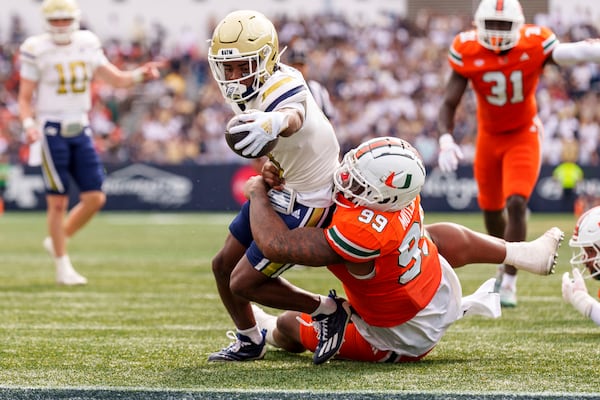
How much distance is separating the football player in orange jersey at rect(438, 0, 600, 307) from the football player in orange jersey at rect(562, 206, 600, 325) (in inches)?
69.8

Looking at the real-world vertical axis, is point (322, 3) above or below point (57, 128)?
below

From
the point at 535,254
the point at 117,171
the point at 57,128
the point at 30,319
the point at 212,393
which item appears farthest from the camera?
the point at 117,171

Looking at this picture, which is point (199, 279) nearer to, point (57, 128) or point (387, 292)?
point (57, 128)

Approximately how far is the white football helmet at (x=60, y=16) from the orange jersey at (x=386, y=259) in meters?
4.31

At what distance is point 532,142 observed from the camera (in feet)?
22.1

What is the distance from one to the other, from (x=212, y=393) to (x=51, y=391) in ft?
1.87

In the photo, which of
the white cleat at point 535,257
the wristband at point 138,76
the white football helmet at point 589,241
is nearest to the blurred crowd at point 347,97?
the wristband at point 138,76

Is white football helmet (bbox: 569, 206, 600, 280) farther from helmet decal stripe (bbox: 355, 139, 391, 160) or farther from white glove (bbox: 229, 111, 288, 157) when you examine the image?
white glove (bbox: 229, 111, 288, 157)

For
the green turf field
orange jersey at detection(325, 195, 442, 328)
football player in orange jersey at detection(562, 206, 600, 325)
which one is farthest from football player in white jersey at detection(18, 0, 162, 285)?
football player in orange jersey at detection(562, 206, 600, 325)

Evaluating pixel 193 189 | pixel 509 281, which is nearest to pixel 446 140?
pixel 509 281

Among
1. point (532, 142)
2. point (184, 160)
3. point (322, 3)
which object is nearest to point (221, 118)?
point (184, 160)

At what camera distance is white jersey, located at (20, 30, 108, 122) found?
7895 millimetres

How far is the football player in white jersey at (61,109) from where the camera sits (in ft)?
25.7

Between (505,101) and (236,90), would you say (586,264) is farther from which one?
(505,101)
